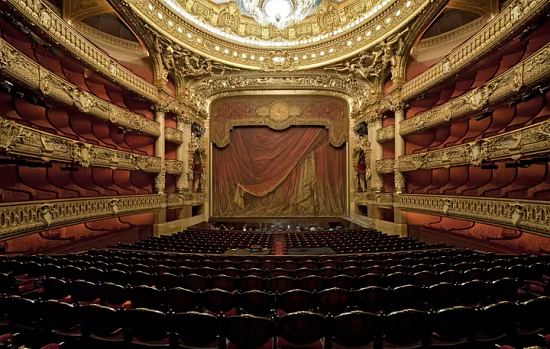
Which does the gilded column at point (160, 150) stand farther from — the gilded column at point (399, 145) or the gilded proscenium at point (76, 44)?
the gilded column at point (399, 145)

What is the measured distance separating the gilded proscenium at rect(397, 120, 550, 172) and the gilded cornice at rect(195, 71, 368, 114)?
17.8ft

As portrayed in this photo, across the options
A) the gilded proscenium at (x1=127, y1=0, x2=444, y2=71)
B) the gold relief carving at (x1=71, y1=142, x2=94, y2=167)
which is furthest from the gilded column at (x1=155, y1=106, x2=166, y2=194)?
the gold relief carving at (x1=71, y1=142, x2=94, y2=167)

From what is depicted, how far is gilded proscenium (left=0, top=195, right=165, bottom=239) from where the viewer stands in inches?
193

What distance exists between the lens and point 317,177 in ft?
49.3

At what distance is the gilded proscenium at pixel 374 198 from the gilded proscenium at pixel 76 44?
376 inches

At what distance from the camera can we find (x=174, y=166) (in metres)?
11.8

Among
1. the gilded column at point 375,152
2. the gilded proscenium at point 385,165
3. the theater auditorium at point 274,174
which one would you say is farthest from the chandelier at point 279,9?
the gilded proscenium at point 385,165

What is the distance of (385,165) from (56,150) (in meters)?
10.6

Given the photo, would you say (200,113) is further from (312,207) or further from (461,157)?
(461,157)

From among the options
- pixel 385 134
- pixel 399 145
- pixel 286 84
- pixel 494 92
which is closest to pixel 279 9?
pixel 286 84

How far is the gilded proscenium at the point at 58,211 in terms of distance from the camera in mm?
4902

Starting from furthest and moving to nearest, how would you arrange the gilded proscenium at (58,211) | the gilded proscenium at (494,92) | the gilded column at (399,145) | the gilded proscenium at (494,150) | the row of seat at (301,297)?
the gilded column at (399,145)
the gilded proscenium at (494,92)
the gilded proscenium at (494,150)
the gilded proscenium at (58,211)
the row of seat at (301,297)

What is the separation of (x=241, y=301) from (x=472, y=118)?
9.65 metres

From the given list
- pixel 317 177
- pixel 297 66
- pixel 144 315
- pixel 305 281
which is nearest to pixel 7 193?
pixel 144 315
